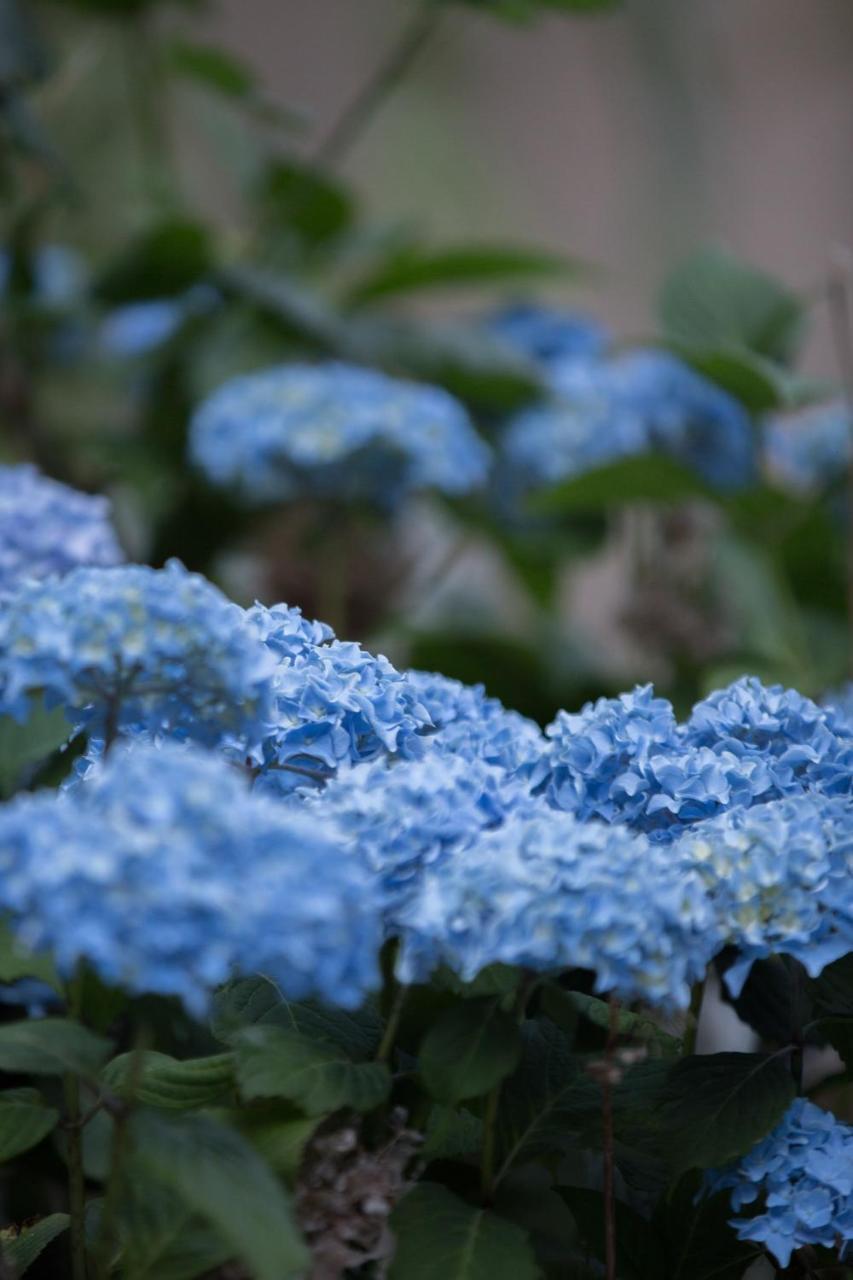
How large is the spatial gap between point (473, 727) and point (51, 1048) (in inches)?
12.1

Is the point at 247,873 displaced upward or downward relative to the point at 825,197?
upward

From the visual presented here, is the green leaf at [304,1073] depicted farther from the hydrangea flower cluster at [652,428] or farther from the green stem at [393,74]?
the green stem at [393,74]

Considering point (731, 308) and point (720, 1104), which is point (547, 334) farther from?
point (720, 1104)

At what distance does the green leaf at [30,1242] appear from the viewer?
74cm

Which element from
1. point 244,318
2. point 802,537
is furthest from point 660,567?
point 244,318

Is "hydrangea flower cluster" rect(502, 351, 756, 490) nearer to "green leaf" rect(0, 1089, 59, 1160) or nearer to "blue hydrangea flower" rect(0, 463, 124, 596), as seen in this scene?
"blue hydrangea flower" rect(0, 463, 124, 596)

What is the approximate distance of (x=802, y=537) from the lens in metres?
1.75

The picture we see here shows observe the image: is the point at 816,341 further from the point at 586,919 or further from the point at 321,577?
the point at 586,919

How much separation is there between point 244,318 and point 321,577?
0.38 m

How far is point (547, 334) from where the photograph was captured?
2051 mm

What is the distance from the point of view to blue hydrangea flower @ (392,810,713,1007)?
25.0 inches

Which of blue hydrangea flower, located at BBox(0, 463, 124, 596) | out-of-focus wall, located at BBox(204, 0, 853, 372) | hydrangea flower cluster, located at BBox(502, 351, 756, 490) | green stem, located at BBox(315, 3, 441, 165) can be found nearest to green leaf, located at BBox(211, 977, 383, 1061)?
blue hydrangea flower, located at BBox(0, 463, 124, 596)

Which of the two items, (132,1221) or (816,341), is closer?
(132,1221)

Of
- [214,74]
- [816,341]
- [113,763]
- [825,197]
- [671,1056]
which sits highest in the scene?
[113,763]
